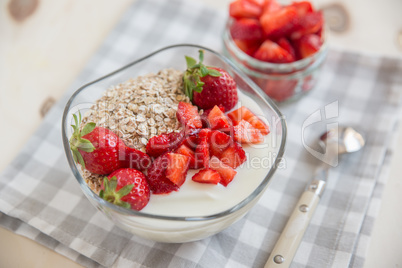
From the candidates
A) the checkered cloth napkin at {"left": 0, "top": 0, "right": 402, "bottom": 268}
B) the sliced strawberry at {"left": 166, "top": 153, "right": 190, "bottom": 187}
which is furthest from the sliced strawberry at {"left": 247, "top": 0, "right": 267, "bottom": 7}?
the sliced strawberry at {"left": 166, "top": 153, "right": 190, "bottom": 187}

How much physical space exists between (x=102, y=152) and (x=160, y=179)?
18cm

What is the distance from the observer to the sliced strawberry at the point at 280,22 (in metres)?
1.67

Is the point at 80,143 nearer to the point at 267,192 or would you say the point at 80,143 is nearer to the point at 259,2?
the point at 267,192

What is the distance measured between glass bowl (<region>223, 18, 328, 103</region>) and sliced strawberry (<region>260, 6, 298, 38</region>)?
129 mm

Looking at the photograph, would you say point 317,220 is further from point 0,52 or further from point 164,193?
point 0,52

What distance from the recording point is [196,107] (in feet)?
4.49

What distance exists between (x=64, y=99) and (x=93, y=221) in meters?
0.56

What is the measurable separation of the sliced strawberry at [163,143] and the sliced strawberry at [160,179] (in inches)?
1.6

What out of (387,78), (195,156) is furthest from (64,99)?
(387,78)

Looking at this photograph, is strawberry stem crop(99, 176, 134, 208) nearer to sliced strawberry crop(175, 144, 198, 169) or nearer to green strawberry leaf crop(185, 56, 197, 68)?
sliced strawberry crop(175, 144, 198, 169)

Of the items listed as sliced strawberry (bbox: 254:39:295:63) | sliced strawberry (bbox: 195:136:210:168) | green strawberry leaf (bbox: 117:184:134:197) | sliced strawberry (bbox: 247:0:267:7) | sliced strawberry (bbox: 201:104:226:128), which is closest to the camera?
green strawberry leaf (bbox: 117:184:134:197)

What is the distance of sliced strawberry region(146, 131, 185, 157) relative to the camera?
4.03 feet

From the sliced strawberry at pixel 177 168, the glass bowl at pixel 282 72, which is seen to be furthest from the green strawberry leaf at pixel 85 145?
Result: the glass bowl at pixel 282 72

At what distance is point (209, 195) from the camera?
1.18 m
